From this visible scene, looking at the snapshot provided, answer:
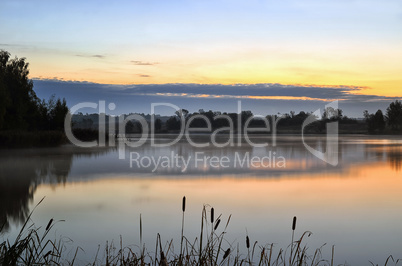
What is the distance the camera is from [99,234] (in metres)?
6.52

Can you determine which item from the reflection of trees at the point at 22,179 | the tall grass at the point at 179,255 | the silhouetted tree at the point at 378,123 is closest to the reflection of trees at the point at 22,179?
the reflection of trees at the point at 22,179

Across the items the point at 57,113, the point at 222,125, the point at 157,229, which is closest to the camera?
the point at 157,229

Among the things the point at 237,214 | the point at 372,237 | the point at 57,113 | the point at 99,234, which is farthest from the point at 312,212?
the point at 57,113

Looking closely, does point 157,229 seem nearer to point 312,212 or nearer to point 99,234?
point 99,234

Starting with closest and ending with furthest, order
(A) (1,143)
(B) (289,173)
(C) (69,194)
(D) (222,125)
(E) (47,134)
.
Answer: (C) (69,194), (B) (289,173), (A) (1,143), (E) (47,134), (D) (222,125)

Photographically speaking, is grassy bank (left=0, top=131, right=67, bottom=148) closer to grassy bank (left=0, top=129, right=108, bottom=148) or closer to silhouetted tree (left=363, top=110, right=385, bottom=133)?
grassy bank (left=0, top=129, right=108, bottom=148)

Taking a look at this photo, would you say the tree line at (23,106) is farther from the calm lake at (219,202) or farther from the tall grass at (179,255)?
the tall grass at (179,255)

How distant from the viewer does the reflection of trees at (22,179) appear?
312 inches

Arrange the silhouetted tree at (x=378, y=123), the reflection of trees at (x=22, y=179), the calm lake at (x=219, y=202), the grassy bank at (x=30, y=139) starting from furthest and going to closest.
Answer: the silhouetted tree at (x=378, y=123)
the grassy bank at (x=30, y=139)
the reflection of trees at (x=22, y=179)
the calm lake at (x=219, y=202)

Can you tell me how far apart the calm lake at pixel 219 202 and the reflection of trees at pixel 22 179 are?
2cm

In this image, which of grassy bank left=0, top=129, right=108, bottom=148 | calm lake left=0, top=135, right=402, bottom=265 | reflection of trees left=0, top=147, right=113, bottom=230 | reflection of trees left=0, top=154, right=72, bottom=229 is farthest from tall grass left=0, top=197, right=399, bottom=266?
grassy bank left=0, top=129, right=108, bottom=148

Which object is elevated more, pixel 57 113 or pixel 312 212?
pixel 57 113

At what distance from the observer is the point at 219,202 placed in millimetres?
9180

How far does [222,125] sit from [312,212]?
86861 millimetres
